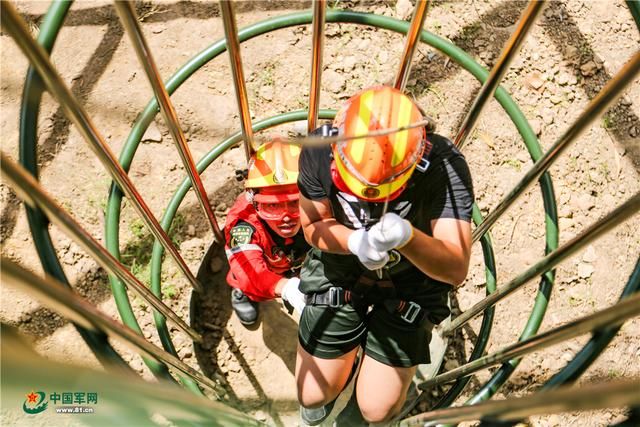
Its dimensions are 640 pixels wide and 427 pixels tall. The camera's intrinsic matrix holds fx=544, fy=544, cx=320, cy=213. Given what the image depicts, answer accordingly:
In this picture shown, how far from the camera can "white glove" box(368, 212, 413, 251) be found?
1232 millimetres

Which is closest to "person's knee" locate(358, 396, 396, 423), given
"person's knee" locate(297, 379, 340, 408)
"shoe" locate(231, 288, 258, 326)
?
"person's knee" locate(297, 379, 340, 408)

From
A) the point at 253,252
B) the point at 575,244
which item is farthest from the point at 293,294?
the point at 575,244

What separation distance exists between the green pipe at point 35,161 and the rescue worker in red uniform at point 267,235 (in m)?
0.78

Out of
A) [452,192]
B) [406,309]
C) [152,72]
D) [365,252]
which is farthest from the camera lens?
[406,309]

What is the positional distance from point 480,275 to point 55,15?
70.5 inches

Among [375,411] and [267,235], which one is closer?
[375,411]

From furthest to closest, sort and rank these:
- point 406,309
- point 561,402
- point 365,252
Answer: point 406,309 → point 365,252 → point 561,402

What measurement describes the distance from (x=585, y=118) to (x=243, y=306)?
56.9 inches

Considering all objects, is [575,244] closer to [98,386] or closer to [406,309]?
[406,309]

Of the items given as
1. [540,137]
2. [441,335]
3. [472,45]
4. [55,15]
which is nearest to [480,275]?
[441,335]

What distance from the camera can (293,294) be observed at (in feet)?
6.31

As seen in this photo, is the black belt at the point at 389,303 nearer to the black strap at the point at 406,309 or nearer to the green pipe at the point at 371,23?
the black strap at the point at 406,309

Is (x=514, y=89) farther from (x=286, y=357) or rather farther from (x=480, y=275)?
(x=286, y=357)

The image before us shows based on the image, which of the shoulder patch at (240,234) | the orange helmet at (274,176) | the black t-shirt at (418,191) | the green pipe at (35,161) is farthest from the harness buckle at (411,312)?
the green pipe at (35,161)
